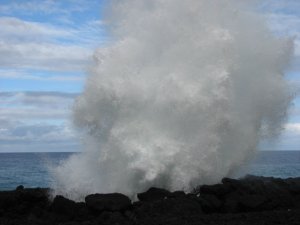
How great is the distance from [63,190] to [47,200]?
1490 mm

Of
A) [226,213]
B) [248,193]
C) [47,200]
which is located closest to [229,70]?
[248,193]

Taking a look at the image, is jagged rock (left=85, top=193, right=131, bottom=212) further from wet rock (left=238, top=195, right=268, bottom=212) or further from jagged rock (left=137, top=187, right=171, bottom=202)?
wet rock (left=238, top=195, right=268, bottom=212)

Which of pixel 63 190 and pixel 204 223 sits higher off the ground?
pixel 63 190

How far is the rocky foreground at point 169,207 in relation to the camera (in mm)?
15711

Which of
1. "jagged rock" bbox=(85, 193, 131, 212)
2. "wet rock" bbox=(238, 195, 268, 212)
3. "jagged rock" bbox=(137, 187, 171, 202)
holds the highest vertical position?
"jagged rock" bbox=(137, 187, 171, 202)

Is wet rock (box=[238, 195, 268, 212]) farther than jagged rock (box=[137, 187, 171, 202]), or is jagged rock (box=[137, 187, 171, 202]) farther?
jagged rock (box=[137, 187, 171, 202])

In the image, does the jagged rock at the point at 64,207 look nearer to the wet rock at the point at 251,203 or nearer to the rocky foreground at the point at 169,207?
the rocky foreground at the point at 169,207

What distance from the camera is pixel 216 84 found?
2298 centimetres

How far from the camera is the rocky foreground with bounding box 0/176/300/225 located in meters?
15.7

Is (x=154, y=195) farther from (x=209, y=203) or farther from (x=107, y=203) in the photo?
(x=107, y=203)

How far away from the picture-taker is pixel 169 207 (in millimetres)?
17062

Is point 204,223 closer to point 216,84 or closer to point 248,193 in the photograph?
point 248,193

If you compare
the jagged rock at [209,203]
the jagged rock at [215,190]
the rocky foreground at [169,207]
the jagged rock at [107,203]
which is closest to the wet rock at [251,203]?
the rocky foreground at [169,207]

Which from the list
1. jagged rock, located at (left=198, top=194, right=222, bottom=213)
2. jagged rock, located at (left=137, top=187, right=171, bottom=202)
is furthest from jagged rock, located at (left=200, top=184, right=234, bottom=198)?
jagged rock, located at (left=137, top=187, right=171, bottom=202)
